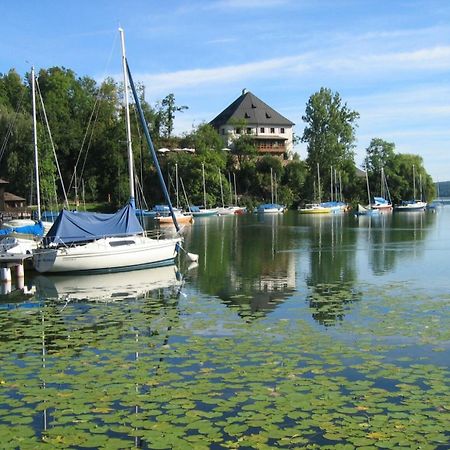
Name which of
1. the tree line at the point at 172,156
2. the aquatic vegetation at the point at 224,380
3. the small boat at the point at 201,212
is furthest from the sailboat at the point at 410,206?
the aquatic vegetation at the point at 224,380

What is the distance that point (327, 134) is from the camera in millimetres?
128500

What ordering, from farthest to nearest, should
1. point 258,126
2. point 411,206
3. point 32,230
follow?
point 258,126 < point 411,206 < point 32,230

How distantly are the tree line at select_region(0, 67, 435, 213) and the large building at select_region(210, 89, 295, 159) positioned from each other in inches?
120

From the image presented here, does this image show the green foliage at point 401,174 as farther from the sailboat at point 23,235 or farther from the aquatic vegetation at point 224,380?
the aquatic vegetation at point 224,380

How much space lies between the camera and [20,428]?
1052 cm

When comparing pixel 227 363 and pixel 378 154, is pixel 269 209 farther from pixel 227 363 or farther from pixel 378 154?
pixel 227 363

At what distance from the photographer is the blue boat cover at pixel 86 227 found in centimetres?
3092

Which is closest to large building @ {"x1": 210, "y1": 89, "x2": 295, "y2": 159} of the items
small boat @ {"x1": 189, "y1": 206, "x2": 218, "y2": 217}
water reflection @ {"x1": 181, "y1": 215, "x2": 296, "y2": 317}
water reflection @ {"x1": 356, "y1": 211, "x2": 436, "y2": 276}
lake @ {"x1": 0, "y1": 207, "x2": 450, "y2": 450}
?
small boat @ {"x1": 189, "y1": 206, "x2": 218, "y2": 217}

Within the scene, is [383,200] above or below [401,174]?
below

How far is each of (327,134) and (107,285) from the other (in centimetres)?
10571

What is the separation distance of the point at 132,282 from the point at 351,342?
14479 millimetres

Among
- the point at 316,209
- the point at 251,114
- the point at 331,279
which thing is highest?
the point at 251,114

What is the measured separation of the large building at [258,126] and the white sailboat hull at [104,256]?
95861 millimetres

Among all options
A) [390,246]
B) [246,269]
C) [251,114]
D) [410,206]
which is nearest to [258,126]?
[251,114]
